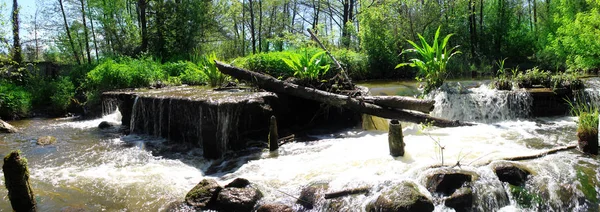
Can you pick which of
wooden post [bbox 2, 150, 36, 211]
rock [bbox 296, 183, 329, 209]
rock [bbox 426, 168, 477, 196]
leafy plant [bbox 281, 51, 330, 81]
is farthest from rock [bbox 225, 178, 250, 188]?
leafy plant [bbox 281, 51, 330, 81]

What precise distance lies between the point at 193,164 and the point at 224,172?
0.85m

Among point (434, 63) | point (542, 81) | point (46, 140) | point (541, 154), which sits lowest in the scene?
point (46, 140)

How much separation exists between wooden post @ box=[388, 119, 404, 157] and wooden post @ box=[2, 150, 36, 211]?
194 inches

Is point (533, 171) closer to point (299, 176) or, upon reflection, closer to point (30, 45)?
point (299, 176)

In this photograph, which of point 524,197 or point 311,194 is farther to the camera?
point 311,194

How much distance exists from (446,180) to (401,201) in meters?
0.78

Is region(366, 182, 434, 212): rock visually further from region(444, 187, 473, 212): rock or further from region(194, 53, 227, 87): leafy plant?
region(194, 53, 227, 87): leafy plant

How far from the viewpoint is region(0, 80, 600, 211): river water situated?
446cm

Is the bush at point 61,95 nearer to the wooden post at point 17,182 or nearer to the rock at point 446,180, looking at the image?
the wooden post at point 17,182

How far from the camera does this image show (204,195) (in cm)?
474

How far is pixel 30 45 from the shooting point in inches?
888

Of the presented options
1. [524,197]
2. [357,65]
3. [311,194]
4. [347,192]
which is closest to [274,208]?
[311,194]

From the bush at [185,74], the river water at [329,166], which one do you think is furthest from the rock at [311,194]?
the bush at [185,74]

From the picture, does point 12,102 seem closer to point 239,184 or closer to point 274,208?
point 239,184
